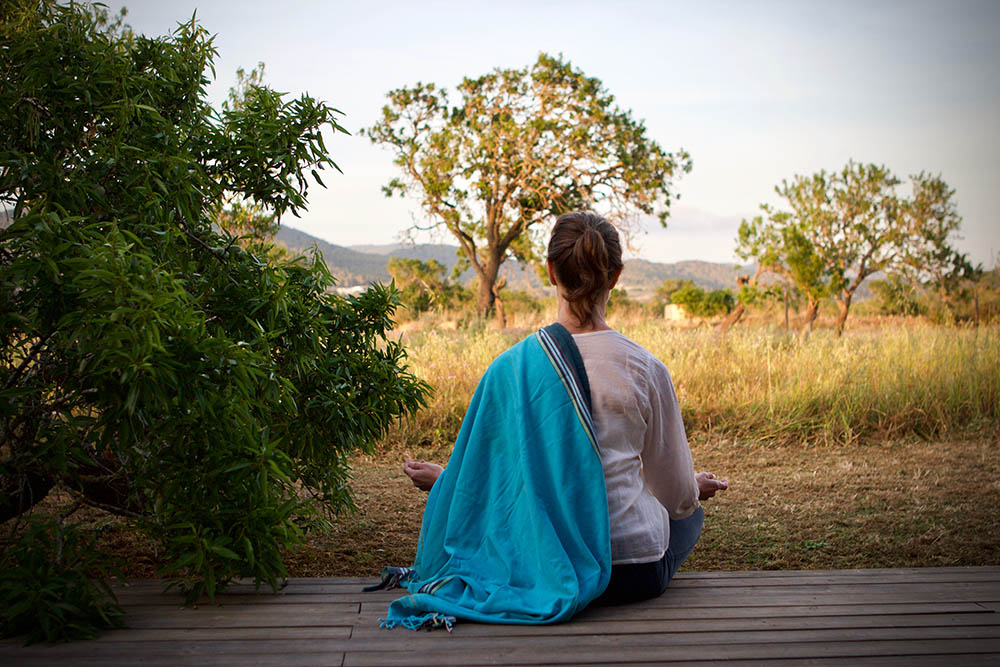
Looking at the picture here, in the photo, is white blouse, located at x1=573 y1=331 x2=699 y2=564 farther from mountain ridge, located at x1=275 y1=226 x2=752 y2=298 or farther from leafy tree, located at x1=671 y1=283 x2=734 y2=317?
leafy tree, located at x1=671 y1=283 x2=734 y2=317

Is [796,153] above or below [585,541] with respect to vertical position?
above

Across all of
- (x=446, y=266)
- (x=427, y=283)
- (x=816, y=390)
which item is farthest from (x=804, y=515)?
(x=446, y=266)

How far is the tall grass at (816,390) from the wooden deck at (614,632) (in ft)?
11.2

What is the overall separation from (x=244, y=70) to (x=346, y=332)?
7459 millimetres

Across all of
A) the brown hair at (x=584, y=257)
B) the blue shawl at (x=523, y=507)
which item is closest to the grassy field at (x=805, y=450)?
the blue shawl at (x=523, y=507)

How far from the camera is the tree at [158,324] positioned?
1618 millimetres

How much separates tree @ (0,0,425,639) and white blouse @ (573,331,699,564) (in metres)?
0.88

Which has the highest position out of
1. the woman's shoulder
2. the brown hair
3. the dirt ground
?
the brown hair

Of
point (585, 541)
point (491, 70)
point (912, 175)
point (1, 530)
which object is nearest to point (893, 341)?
point (585, 541)

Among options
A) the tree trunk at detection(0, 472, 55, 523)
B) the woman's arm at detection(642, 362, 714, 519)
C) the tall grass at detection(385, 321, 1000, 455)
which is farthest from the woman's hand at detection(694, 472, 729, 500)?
the tall grass at detection(385, 321, 1000, 455)

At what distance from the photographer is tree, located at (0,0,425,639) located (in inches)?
63.7

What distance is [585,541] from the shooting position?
6.25 feet

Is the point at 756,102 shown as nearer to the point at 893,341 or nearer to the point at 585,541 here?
the point at 893,341

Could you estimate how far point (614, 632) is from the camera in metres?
1.76
